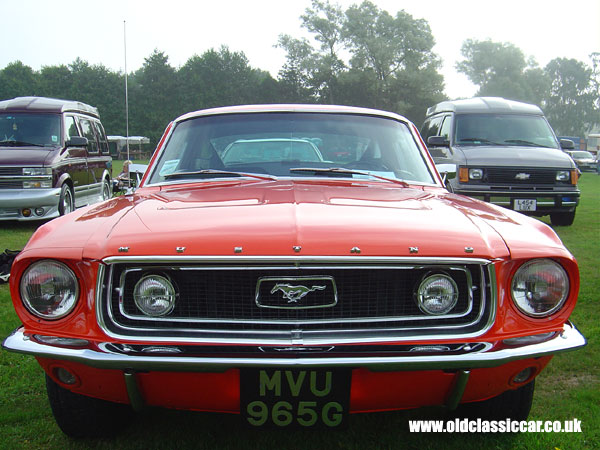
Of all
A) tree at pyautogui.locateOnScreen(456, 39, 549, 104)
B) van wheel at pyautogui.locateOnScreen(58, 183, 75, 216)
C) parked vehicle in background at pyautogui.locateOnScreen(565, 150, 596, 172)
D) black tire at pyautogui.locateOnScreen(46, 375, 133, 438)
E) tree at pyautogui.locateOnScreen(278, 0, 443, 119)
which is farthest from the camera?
tree at pyautogui.locateOnScreen(456, 39, 549, 104)

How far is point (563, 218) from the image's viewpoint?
9008 mm

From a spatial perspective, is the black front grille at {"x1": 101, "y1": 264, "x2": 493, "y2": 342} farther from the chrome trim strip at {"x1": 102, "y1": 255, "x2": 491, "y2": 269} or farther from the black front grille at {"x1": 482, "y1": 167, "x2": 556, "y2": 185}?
the black front grille at {"x1": 482, "y1": 167, "x2": 556, "y2": 185}

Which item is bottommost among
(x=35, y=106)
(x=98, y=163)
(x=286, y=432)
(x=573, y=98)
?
(x=286, y=432)

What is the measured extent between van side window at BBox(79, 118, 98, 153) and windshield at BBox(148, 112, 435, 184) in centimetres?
779

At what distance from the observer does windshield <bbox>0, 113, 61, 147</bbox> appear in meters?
9.14

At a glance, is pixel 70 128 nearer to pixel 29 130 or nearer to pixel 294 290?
pixel 29 130

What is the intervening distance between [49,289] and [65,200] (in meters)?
7.78

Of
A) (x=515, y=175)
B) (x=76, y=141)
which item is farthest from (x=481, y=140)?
(x=76, y=141)

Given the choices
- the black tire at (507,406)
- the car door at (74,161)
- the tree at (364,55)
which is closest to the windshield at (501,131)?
the car door at (74,161)

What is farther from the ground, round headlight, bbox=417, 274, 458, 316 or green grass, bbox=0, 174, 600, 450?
round headlight, bbox=417, 274, 458, 316

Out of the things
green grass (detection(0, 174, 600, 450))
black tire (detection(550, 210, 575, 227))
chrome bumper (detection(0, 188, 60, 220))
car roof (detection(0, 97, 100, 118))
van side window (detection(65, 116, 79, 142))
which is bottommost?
green grass (detection(0, 174, 600, 450))

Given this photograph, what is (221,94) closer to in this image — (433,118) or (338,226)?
(433,118)

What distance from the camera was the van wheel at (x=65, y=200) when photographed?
8828 millimetres

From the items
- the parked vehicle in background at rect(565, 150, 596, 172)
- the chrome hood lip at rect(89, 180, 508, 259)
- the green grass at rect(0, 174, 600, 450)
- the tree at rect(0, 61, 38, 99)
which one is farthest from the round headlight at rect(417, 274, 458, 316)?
the tree at rect(0, 61, 38, 99)
